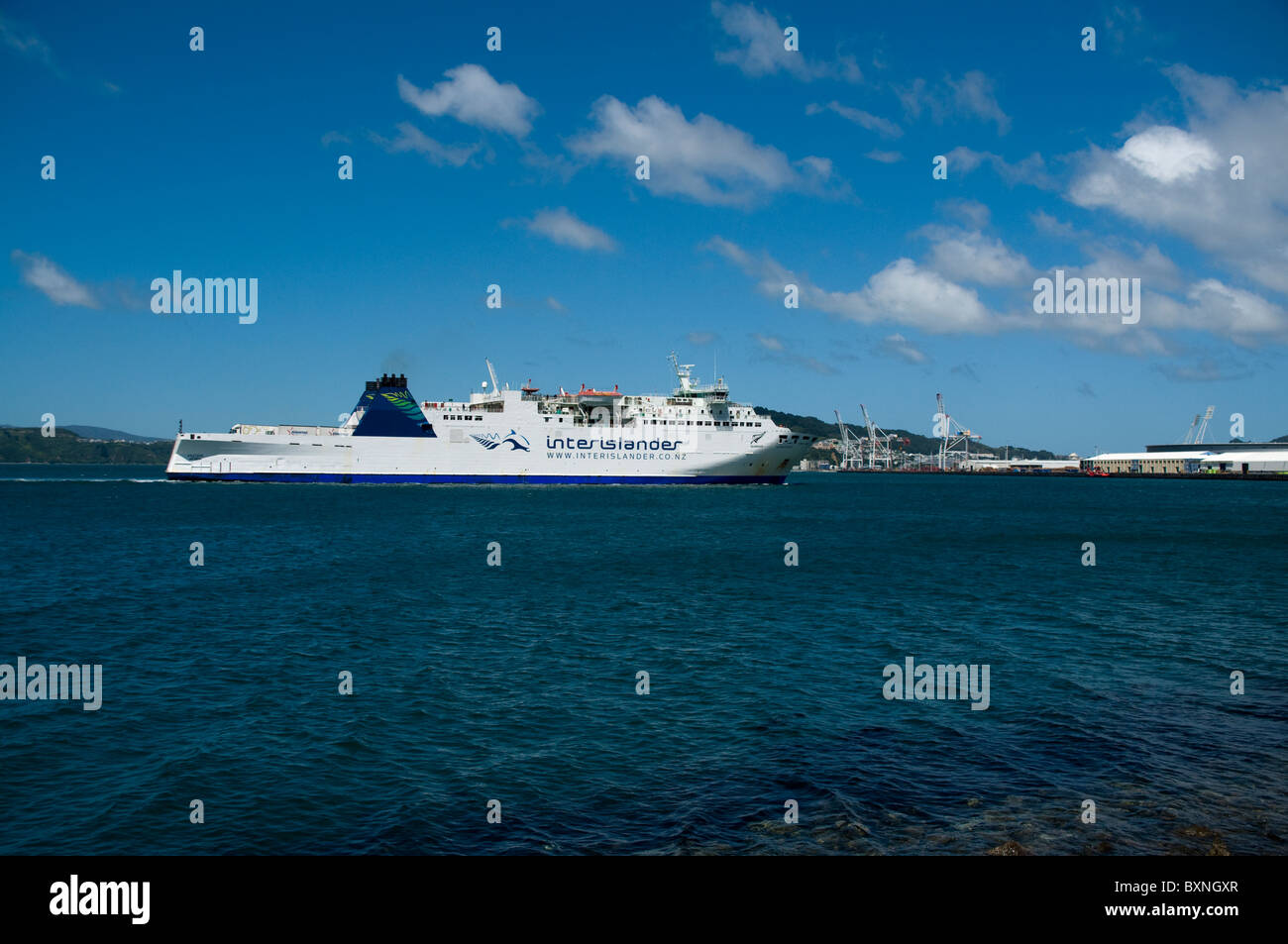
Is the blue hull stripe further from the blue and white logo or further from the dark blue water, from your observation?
the dark blue water

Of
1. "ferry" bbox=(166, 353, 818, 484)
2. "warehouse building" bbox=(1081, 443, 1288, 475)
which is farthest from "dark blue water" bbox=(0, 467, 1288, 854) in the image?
"warehouse building" bbox=(1081, 443, 1288, 475)

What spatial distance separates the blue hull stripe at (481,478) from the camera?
281 ft

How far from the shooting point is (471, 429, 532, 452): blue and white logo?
3393 inches

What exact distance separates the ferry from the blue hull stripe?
0.41 feet

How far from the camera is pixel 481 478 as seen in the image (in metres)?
87.0

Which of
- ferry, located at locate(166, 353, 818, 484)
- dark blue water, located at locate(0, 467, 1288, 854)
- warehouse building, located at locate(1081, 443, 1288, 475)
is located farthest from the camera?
warehouse building, located at locate(1081, 443, 1288, 475)

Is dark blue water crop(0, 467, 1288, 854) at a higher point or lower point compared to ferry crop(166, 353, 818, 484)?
lower

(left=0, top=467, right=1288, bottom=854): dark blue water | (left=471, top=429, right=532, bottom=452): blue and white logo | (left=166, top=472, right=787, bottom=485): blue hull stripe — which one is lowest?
(left=0, top=467, right=1288, bottom=854): dark blue water

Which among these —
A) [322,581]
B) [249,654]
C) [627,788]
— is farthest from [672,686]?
[322,581]

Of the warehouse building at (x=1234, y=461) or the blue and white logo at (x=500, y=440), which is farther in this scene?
the warehouse building at (x=1234, y=461)

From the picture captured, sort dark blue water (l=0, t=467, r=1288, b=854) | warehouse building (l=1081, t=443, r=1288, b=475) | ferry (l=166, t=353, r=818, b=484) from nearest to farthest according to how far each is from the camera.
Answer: dark blue water (l=0, t=467, r=1288, b=854) → ferry (l=166, t=353, r=818, b=484) → warehouse building (l=1081, t=443, r=1288, b=475)

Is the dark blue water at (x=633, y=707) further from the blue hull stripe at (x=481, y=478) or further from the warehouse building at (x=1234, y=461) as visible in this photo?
the warehouse building at (x=1234, y=461)

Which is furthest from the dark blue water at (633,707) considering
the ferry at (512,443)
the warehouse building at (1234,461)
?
the warehouse building at (1234,461)

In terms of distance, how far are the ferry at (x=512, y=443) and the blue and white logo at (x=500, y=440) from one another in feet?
0.35
